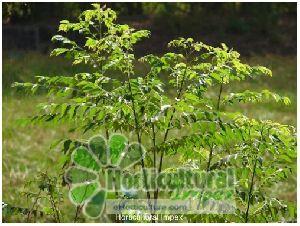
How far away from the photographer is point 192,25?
63.5 feet

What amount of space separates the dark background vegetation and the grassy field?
1162mm

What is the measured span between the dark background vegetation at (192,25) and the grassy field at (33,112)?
1.16 metres

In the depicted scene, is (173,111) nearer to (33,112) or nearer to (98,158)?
(98,158)

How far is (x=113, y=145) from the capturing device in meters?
3.40

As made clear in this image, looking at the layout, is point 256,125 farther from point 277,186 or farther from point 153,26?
point 153,26

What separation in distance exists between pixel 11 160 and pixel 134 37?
232 inches

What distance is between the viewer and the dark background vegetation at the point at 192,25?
17.9 metres

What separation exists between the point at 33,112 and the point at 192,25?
8924 mm

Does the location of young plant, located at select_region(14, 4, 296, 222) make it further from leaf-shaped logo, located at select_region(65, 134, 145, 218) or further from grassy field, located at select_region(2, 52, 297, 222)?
grassy field, located at select_region(2, 52, 297, 222)

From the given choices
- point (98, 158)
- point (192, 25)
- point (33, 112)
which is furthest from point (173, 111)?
point (192, 25)

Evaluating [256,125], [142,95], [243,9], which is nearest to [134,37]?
[142,95]

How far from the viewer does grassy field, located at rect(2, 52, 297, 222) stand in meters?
7.99

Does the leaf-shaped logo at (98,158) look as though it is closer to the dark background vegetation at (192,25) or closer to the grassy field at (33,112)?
the grassy field at (33,112)

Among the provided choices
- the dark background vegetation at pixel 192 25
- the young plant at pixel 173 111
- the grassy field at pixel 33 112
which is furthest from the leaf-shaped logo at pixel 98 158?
the dark background vegetation at pixel 192 25
